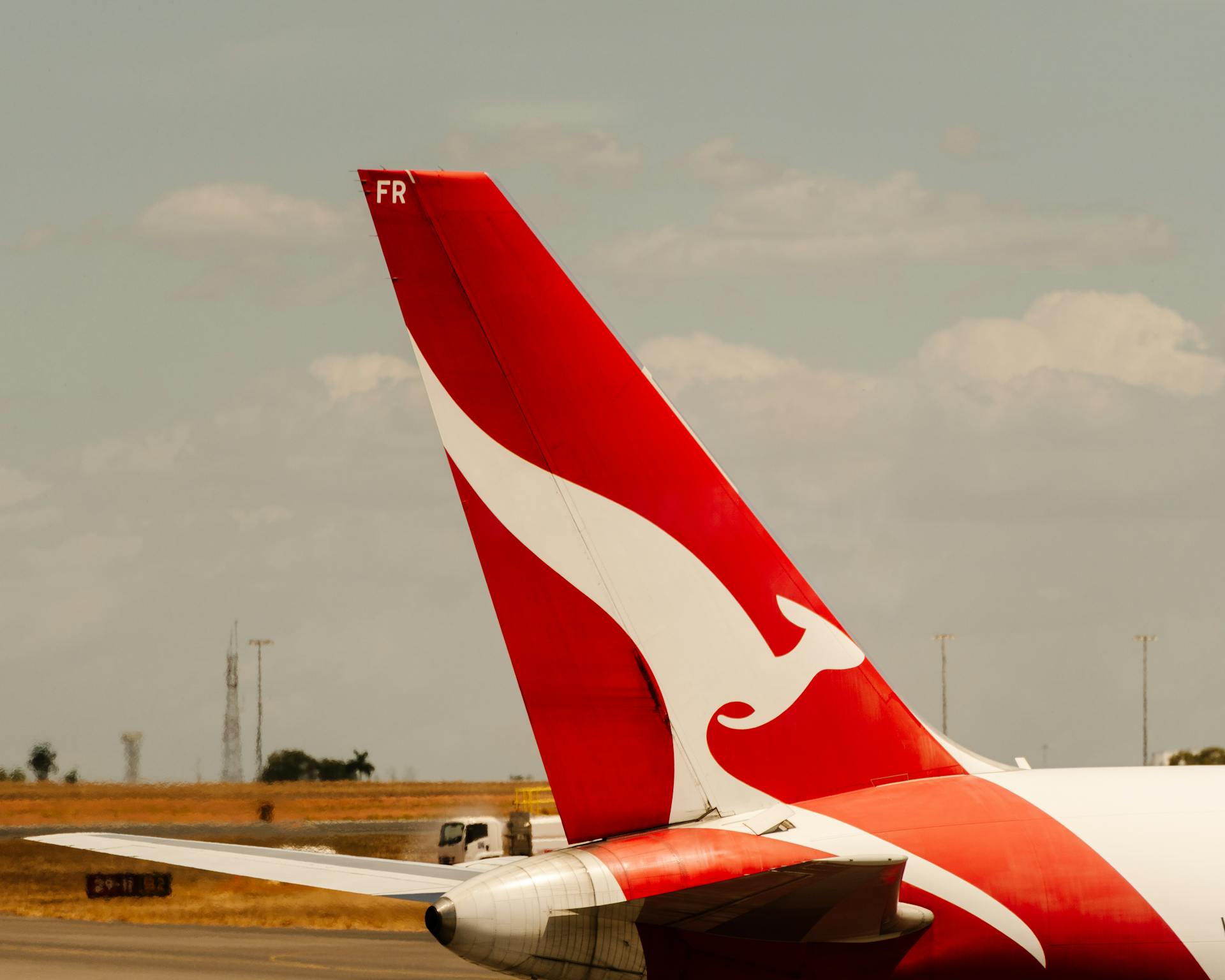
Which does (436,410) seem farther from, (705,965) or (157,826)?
(157,826)

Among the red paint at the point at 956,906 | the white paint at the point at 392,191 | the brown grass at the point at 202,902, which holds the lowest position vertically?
the brown grass at the point at 202,902

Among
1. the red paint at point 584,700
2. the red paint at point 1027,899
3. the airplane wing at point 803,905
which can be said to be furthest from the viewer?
the red paint at point 584,700

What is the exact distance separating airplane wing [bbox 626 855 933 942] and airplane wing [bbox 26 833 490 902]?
3.22 meters

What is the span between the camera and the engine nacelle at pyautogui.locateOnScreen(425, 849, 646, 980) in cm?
1153

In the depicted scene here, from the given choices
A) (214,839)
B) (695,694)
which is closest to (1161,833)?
(695,694)

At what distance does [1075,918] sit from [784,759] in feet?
8.86

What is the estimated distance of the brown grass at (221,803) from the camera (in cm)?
8356

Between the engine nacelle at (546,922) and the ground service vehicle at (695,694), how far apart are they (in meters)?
0.38

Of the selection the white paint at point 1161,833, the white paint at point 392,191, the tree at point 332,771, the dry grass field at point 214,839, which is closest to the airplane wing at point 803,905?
the white paint at point 1161,833

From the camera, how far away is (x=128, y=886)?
5691 cm

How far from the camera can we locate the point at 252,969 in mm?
35750

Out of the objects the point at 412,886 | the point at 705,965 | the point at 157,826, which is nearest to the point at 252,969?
the point at 412,886

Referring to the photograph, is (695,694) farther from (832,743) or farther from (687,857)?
(687,857)

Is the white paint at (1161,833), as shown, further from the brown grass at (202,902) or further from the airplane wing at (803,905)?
the brown grass at (202,902)
